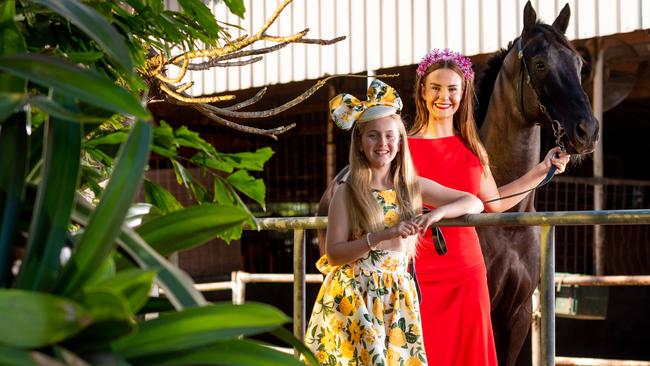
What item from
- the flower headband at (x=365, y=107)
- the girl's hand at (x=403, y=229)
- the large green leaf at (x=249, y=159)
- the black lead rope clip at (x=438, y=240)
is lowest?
the black lead rope clip at (x=438, y=240)

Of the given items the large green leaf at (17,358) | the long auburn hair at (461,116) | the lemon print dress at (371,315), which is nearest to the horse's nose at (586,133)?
the long auburn hair at (461,116)

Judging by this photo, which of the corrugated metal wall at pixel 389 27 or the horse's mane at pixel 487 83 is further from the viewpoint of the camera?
the corrugated metal wall at pixel 389 27

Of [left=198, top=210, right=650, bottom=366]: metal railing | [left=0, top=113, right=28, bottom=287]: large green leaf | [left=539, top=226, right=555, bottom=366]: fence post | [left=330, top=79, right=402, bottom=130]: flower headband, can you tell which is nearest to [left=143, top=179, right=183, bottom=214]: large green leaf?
[left=0, top=113, right=28, bottom=287]: large green leaf

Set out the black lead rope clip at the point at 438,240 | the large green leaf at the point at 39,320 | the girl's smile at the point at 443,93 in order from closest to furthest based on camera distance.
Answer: the large green leaf at the point at 39,320
the black lead rope clip at the point at 438,240
the girl's smile at the point at 443,93

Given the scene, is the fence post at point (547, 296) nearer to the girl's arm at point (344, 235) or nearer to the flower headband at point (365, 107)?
the girl's arm at point (344, 235)

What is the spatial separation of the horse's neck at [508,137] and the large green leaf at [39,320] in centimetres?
365

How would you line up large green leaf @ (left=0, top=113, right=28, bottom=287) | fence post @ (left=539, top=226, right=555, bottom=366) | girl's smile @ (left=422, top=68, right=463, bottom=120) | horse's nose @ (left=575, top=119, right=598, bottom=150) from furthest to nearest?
horse's nose @ (left=575, top=119, right=598, bottom=150) → girl's smile @ (left=422, top=68, right=463, bottom=120) → fence post @ (left=539, top=226, right=555, bottom=366) → large green leaf @ (left=0, top=113, right=28, bottom=287)

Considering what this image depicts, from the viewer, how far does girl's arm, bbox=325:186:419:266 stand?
2.91m

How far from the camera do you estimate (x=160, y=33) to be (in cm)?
182

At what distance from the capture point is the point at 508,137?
4.45 m

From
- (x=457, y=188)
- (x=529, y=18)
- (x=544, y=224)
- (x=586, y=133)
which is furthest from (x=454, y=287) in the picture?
(x=529, y=18)

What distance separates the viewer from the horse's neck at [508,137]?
14.5ft

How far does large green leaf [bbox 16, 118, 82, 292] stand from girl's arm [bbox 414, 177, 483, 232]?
2.05 metres

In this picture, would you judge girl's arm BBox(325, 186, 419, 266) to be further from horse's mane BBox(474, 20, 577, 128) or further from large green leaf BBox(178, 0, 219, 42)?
horse's mane BBox(474, 20, 577, 128)
